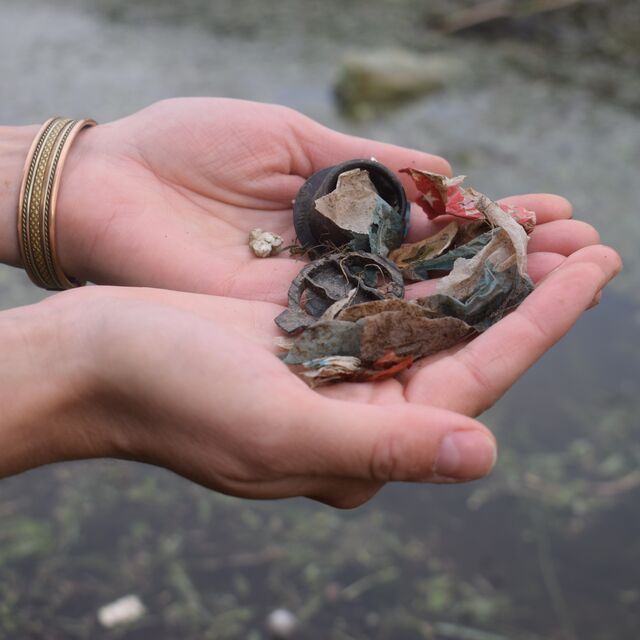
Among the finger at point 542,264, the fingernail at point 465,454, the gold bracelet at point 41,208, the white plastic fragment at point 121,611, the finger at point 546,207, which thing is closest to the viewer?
the fingernail at point 465,454

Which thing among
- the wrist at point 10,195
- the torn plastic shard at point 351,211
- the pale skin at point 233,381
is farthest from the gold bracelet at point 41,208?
the torn plastic shard at point 351,211

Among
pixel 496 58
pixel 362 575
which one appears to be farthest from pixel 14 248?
pixel 496 58

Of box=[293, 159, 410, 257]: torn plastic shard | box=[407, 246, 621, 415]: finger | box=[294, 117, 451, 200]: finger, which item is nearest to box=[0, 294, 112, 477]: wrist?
box=[407, 246, 621, 415]: finger

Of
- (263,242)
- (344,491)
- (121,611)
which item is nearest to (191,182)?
(263,242)

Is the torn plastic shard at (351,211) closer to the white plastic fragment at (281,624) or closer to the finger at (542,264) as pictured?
the finger at (542,264)

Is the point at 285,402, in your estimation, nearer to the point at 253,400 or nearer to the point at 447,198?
the point at 253,400

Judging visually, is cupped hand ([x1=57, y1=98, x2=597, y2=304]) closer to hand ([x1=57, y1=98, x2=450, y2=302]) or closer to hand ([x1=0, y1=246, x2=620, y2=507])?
hand ([x1=57, y1=98, x2=450, y2=302])
